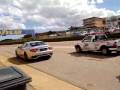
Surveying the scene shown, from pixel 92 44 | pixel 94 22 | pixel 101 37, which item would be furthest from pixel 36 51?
pixel 94 22

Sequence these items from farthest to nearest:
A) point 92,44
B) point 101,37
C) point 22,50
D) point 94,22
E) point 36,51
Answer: point 94,22 < point 22,50 < point 92,44 < point 101,37 < point 36,51

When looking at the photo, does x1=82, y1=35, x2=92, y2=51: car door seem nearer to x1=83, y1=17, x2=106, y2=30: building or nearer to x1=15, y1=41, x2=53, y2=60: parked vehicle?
x1=15, y1=41, x2=53, y2=60: parked vehicle

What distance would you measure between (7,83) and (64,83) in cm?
546

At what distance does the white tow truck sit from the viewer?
53.4 feet

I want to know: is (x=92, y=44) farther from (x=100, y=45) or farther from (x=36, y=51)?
(x=36, y=51)

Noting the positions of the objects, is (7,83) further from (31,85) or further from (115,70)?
(115,70)

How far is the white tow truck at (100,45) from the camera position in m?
16.3

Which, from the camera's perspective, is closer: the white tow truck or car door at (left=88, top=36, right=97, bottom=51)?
the white tow truck

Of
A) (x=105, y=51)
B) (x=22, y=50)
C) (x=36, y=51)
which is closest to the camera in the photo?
(x=105, y=51)

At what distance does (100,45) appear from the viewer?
1739cm

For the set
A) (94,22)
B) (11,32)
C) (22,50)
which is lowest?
(22,50)

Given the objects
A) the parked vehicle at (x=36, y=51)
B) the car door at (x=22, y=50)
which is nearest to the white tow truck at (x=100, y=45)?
the parked vehicle at (x=36, y=51)

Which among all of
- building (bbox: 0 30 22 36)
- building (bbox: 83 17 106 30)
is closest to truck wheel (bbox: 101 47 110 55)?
building (bbox: 0 30 22 36)

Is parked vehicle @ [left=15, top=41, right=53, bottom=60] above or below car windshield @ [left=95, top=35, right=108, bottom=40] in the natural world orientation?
below
